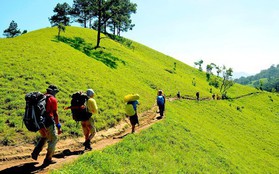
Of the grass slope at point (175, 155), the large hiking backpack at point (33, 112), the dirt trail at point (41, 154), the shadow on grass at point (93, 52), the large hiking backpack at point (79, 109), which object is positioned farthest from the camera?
the shadow on grass at point (93, 52)

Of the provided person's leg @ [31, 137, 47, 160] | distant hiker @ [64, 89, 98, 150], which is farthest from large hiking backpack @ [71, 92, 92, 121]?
person's leg @ [31, 137, 47, 160]

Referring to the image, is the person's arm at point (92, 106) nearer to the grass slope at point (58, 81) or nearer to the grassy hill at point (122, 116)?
the grassy hill at point (122, 116)

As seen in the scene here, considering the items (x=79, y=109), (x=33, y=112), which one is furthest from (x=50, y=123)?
(x=79, y=109)

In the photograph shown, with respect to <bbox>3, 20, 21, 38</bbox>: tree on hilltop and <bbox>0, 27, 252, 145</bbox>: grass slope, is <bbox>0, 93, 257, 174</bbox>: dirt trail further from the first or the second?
<bbox>3, 20, 21, 38</bbox>: tree on hilltop

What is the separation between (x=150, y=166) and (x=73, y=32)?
5599 cm

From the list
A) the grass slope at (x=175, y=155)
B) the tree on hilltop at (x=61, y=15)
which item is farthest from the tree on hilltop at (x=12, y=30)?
the grass slope at (x=175, y=155)

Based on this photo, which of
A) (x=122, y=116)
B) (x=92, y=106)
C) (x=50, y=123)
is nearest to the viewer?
(x=50, y=123)

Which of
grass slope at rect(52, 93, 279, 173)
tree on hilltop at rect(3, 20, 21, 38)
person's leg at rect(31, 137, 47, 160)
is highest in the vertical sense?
tree on hilltop at rect(3, 20, 21, 38)

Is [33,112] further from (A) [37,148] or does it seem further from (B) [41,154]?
(B) [41,154]

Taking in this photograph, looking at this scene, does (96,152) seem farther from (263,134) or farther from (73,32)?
(73,32)

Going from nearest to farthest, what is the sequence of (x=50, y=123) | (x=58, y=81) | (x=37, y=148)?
(x=50, y=123), (x=37, y=148), (x=58, y=81)

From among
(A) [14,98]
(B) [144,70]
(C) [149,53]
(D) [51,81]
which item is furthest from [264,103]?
(A) [14,98]

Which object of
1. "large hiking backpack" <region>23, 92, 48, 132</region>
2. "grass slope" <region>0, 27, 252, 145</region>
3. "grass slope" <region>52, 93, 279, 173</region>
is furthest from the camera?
"grass slope" <region>0, 27, 252, 145</region>

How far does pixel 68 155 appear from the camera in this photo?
46.5 feet
